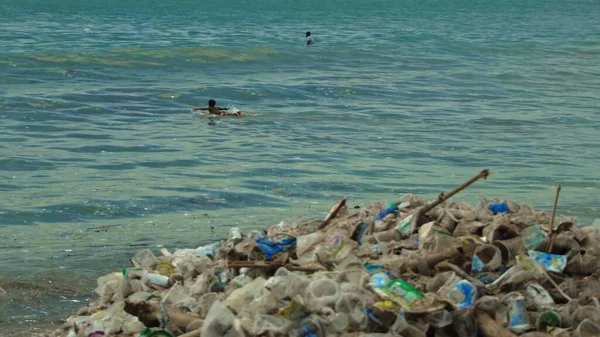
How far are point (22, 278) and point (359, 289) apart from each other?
3901 mm

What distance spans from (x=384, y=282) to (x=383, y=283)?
13 mm

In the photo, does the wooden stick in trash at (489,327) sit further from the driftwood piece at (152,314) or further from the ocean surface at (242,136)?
the ocean surface at (242,136)

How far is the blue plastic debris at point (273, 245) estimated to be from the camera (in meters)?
5.14

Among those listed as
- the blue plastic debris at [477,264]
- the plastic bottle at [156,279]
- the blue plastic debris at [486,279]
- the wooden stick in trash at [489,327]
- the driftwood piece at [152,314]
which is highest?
the blue plastic debris at [477,264]

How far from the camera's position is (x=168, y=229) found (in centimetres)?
933

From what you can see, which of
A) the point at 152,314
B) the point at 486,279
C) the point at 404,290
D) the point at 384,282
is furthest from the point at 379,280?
the point at 152,314

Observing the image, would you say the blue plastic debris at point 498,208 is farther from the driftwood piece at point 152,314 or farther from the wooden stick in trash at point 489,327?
the driftwood piece at point 152,314

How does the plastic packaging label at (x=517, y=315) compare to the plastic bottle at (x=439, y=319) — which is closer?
the plastic bottle at (x=439, y=319)

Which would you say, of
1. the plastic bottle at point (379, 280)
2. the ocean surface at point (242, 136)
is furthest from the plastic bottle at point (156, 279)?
the plastic bottle at point (379, 280)

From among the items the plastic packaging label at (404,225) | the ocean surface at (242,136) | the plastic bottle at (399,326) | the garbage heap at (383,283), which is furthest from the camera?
the ocean surface at (242,136)

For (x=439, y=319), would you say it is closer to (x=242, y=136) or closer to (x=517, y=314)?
(x=517, y=314)

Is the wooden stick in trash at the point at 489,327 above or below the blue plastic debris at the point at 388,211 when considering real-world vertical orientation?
above

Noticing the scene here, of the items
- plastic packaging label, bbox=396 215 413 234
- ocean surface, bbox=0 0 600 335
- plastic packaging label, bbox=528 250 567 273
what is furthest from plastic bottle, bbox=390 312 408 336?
ocean surface, bbox=0 0 600 335

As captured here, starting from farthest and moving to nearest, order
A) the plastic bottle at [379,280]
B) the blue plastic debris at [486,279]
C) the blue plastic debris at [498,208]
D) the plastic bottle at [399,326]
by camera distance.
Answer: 1. the blue plastic debris at [498,208]
2. the blue plastic debris at [486,279]
3. the plastic bottle at [379,280]
4. the plastic bottle at [399,326]
